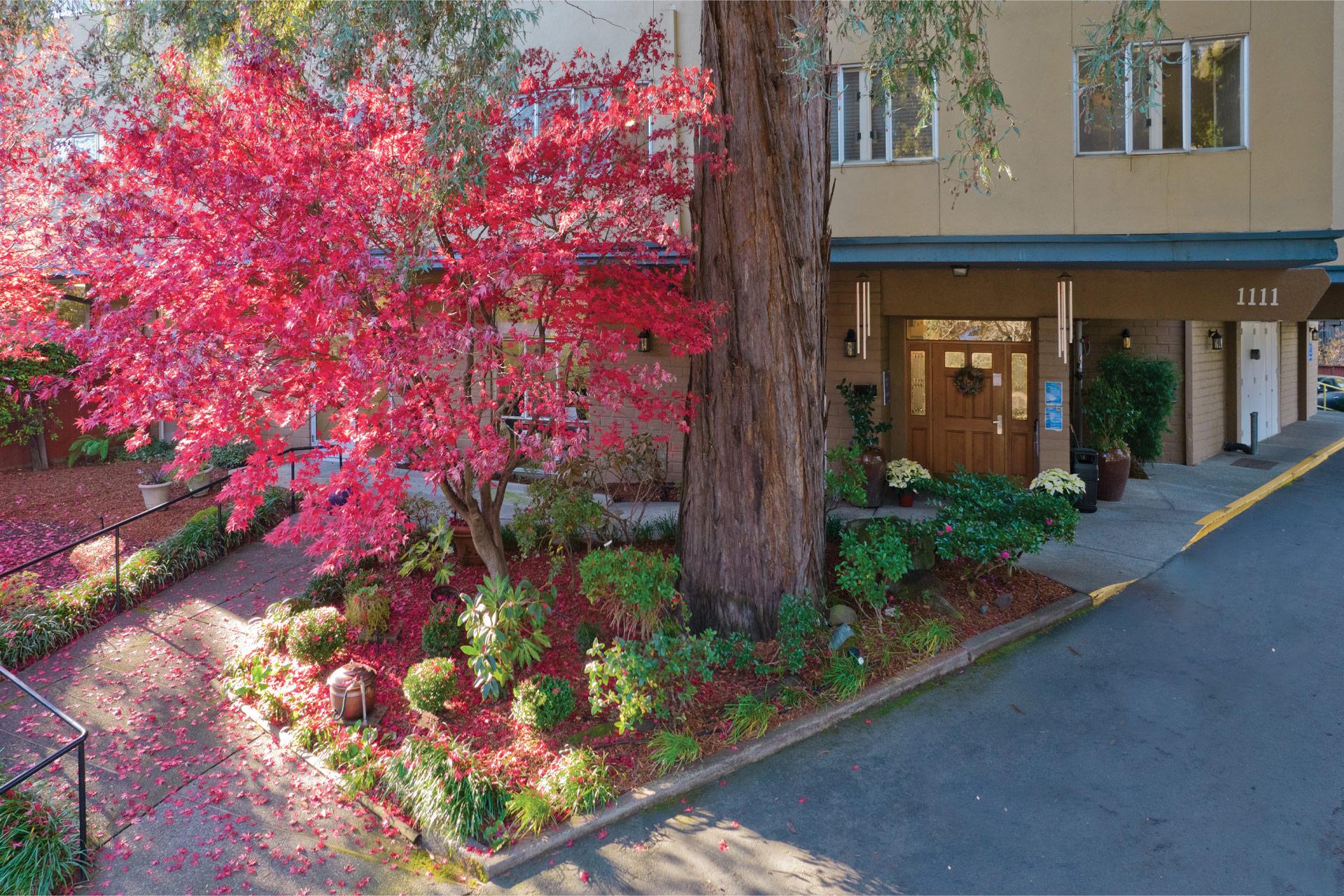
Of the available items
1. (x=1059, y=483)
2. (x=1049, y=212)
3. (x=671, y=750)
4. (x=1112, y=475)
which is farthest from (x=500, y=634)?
(x=1112, y=475)

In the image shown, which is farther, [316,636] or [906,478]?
[906,478]

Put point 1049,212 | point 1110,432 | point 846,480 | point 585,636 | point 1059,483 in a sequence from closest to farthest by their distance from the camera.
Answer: point 585,636 < point 846,480 < point 1049,212 < point 1059,483 < point 1110,432

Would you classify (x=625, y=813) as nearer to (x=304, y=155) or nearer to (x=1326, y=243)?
(x=304, y=155)

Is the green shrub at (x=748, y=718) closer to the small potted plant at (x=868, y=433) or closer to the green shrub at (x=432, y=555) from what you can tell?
the green shrub at (x=432, y=555)

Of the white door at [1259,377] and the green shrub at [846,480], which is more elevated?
the white door at [1259,377]

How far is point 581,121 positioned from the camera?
23.3 feet

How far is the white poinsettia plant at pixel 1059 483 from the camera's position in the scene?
11.3m

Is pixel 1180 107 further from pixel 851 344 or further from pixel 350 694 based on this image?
pixel 350 694

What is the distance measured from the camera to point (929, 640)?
7.60 m

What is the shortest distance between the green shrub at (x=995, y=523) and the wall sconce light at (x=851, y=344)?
407cm

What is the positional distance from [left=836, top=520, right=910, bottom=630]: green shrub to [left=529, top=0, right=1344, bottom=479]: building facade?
4.17 meters

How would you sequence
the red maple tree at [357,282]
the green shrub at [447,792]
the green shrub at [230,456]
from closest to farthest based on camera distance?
the green shrub at [447,792] < the red maple tree at [357,282] < the green shrub at [230,456]

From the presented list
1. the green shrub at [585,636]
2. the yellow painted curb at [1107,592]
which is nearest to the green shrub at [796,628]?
the green shrub at [585,636]

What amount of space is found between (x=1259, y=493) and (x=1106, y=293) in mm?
4181
